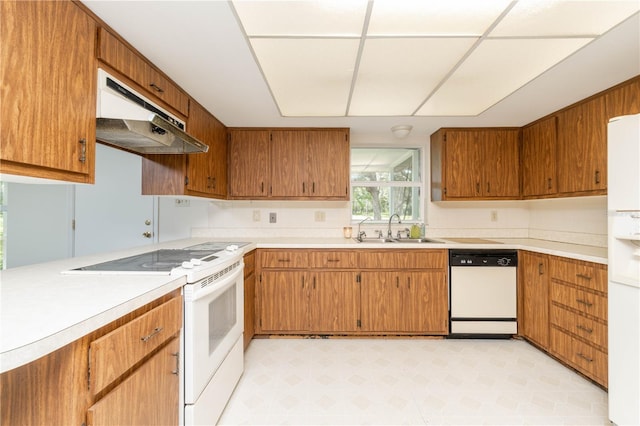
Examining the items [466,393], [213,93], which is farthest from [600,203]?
[213,93]

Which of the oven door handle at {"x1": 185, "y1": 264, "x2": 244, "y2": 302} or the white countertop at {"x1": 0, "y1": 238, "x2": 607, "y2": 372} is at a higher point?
the white countertop at {"x1": 0, "y1": 238, "x2": 607, "y2": 372}

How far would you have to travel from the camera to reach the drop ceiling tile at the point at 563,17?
1.29 m

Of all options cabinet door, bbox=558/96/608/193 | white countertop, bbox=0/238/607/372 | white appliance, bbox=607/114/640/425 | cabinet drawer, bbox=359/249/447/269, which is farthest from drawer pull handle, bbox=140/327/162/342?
cabinet door, bbox=558/96/608/193

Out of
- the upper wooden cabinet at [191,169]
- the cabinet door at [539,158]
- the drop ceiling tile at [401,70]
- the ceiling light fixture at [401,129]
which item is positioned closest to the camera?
the drop ceiling tile at [401,70]

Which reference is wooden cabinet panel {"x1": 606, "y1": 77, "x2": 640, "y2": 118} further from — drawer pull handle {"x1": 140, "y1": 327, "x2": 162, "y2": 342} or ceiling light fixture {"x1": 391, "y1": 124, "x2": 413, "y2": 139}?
drawer pull handle {"x1": 140, "y1": 327, "x2": 162, "y2": 342}

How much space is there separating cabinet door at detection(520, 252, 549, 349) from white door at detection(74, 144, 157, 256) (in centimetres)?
373

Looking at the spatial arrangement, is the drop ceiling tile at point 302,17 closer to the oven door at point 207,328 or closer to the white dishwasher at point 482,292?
the oven door at point 207,328

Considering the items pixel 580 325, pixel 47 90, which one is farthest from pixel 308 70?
pixel 580 325

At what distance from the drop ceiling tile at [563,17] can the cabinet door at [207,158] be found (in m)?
2.09

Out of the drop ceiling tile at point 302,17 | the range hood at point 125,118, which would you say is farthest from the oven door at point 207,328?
the drop ceiling tile at point 302,17

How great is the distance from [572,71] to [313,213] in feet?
A: 7.81

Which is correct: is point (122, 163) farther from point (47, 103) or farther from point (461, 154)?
point (461, 154)

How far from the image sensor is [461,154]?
3.02 m

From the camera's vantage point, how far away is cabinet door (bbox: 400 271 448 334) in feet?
8.83
